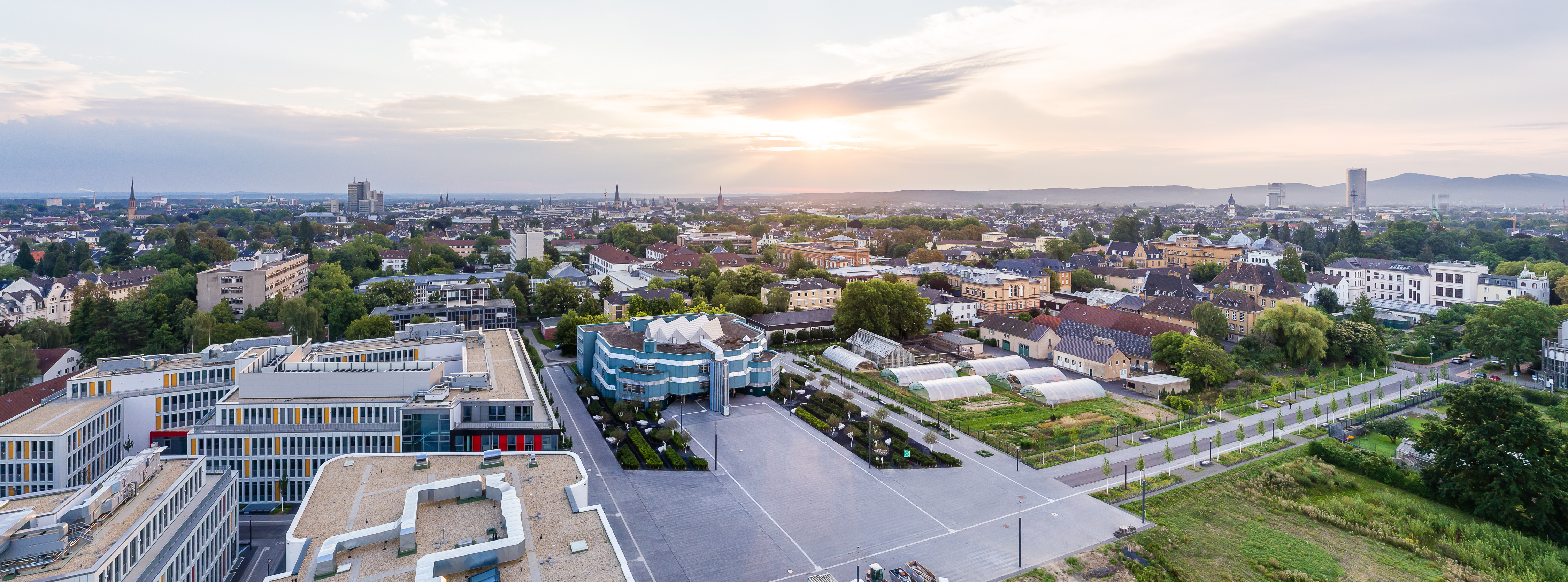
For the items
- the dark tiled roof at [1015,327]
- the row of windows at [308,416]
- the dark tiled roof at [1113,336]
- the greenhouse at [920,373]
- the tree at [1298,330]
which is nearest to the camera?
the row of windows at [308,416]

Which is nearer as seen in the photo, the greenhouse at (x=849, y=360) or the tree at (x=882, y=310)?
the greenhouse at (x=849, y=360)

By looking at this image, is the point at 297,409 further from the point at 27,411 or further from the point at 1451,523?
the point at 1451,523

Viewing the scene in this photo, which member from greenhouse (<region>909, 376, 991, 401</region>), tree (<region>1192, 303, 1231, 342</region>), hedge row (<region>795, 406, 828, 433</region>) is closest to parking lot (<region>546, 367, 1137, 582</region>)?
hedge row (<region>795, 406, 828, 433</region>)

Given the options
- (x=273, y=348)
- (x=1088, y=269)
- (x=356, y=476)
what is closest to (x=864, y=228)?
(x=1088, y=269)

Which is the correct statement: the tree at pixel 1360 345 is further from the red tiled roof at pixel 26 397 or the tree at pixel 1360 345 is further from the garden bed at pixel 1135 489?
the red tiled roof at pixel 26 397

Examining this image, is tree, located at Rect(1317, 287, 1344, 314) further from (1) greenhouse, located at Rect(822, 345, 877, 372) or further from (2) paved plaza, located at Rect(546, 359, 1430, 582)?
(1) greenhouse, located at Rect(822, 345, 877, 372)

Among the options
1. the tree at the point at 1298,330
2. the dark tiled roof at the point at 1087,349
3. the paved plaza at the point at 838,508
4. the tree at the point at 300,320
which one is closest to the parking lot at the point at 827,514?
the paved plaza at the point at 838,508

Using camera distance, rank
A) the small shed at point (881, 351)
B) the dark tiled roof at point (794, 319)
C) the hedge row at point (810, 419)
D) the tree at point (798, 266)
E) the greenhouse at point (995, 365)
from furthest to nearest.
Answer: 1. the tree at point (798, 266)
2. the dark tiled roof at point (794, 319)
3. the small shed at point (881, 351)
4. the greenhouse at point (995, 365)
5. the hedge row at point (810, 419)
